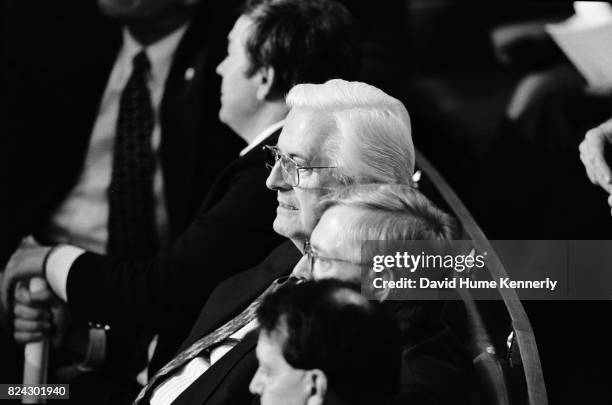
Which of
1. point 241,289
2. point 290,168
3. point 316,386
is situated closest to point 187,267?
point 241,289

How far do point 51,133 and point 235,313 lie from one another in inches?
49.3

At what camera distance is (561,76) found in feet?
12.4

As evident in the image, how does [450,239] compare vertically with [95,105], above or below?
below

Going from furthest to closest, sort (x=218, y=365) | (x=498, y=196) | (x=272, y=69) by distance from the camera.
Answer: (x=498, y=196) < (x=272, y=69) < (x=218, y=365)

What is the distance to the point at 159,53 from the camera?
3248 millimetres

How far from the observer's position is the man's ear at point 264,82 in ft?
8.28

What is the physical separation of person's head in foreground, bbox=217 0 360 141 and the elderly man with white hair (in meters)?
0.31

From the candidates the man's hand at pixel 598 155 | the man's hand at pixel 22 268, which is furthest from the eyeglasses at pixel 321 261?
the man's hand at pixel 22 268

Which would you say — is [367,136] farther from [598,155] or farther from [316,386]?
[316,386]

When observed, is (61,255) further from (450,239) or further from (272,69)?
(450,239)

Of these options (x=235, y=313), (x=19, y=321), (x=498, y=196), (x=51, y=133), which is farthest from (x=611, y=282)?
(x=51, y=133)

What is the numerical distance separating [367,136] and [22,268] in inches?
49.2

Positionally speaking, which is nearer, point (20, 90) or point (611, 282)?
point (611, 282)

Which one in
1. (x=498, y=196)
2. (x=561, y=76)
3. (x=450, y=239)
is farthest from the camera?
(x=561, y=76)
